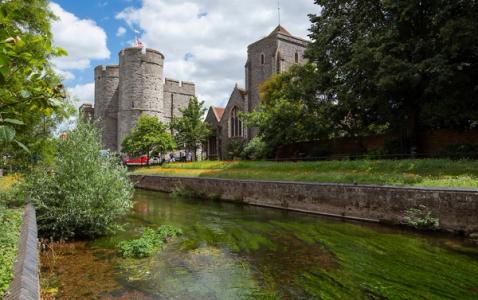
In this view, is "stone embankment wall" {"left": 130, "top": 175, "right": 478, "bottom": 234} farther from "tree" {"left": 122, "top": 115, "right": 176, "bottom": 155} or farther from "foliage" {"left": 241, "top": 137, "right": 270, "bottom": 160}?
"tree" {"left": 122, "top": 115, "right": 176, "bottom": 155}

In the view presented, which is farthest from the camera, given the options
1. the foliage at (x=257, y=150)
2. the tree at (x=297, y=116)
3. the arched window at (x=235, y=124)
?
the arched window at (x=235, y=124)

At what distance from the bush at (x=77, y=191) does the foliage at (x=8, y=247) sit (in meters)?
1.55

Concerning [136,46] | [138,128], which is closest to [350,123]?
[138,128]

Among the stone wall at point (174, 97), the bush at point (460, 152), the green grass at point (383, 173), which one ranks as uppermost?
the stone wall at point (174, 97)

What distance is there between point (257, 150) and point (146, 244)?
22.9 meters

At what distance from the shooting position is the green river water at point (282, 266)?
6332mm

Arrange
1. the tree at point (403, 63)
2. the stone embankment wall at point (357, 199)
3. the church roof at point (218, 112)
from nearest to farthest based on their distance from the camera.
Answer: the stone embankment wall at point (357, 199)
the tree at point (403, 63)
the church roof at point (218, 112)

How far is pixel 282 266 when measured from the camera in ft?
25.7

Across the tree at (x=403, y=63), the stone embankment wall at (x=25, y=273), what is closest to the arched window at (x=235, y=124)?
the tree at (x=403, y=63)

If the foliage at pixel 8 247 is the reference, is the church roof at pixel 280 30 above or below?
above

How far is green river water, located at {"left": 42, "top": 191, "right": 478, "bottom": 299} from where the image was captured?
6332 mm

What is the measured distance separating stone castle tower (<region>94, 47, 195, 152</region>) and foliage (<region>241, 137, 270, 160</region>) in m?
19.0

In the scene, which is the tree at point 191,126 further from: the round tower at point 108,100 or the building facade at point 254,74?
the round tower at point 108,100

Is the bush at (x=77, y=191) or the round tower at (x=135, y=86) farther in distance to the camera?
the round tower at (x=135, y=86)
